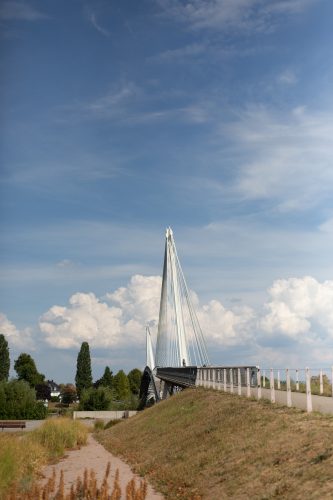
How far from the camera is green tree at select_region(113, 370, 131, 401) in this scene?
137 meters

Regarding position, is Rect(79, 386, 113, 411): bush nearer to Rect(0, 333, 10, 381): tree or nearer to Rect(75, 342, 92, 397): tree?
Rect(0, 333, 10, 381): tree

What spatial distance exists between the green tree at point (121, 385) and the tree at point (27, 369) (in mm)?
17104

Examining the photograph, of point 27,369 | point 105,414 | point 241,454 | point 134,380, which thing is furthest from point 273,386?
point 134,380

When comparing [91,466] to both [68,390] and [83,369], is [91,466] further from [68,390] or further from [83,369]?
[68,390]

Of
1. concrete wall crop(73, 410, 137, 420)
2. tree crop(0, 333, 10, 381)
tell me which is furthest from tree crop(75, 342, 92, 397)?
concrete wall crop(73, 410, 137, 420)

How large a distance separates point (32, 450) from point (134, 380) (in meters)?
133

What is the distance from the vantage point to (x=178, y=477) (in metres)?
18.7

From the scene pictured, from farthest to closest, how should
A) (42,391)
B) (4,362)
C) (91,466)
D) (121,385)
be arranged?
(121,385)
(42,391)
(4,362)
(91,466)

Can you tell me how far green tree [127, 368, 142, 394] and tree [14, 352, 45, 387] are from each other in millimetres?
28068

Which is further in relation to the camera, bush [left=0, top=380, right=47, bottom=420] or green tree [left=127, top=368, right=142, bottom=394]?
green tree [left=127, top=368, right=142, bottom=394]

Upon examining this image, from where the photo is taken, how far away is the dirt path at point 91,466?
19786 mm

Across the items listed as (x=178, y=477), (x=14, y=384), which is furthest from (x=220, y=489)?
(x=14, y=384)

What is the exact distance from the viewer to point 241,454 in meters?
17.7

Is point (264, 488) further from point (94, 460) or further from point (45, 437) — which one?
point (45, 437)
